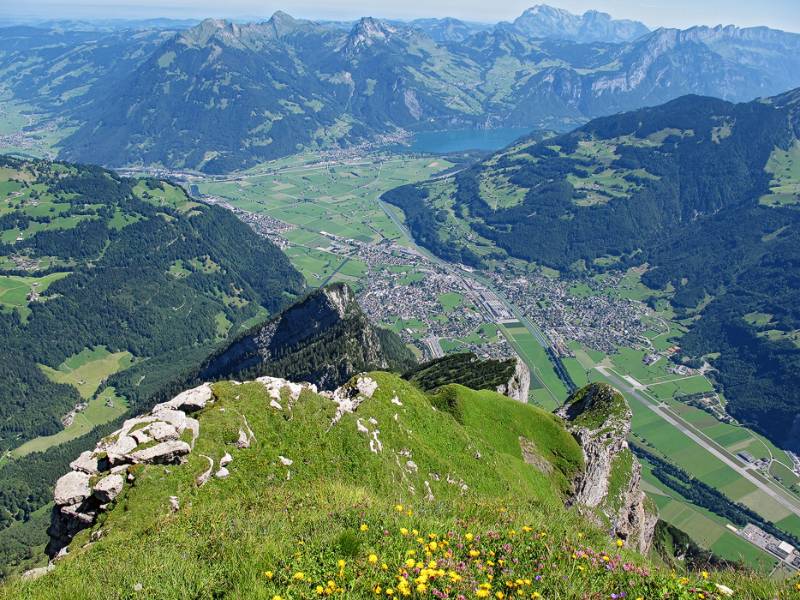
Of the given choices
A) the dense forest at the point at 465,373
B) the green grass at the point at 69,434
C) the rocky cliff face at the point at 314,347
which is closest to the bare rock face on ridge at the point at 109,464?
the dense forest at the point at 465,373

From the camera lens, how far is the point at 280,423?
42562mm

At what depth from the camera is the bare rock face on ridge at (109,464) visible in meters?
33.8

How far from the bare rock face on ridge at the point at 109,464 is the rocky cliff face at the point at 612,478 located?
4623cm

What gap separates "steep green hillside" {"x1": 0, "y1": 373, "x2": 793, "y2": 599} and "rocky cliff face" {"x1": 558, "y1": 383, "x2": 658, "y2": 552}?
25.8 metres

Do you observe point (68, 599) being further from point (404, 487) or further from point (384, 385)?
point (384, 385)

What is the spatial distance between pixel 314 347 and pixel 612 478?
102 meters

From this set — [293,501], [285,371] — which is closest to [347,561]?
[293,501]

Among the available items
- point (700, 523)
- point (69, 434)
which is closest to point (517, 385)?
point (700, 523)

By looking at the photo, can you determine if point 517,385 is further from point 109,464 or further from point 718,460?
point 718,460

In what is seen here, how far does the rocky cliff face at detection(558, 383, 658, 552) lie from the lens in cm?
6838

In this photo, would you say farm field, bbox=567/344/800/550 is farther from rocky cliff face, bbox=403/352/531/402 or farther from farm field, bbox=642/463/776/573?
rocky cliff face, bbox=403/352/531/402

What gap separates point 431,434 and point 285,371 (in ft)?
341

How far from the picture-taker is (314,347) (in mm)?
159000

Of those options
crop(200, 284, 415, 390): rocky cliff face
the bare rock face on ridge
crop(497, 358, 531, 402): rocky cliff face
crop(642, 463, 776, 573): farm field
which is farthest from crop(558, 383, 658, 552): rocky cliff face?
crop(642, 463, 776, 573): farm field
